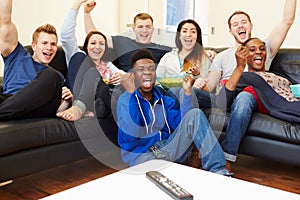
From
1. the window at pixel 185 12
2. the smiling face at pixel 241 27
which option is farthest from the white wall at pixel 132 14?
the smiling face at pixel 241 27

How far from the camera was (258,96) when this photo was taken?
2.02 metres

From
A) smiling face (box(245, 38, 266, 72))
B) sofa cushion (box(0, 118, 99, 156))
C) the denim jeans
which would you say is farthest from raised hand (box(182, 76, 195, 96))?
smiling face (box(245, 38, 266, 72))

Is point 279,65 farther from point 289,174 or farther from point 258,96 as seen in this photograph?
point 289,174

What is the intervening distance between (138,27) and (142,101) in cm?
96

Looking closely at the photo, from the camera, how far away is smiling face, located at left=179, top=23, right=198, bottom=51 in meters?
2.30

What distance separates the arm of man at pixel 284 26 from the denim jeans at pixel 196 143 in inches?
38.7

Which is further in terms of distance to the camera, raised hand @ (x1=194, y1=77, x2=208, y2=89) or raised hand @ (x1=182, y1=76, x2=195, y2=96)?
raised hand @ (x1=194, y1=77, x2=208, y2=89)

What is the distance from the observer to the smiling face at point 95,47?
2.24 metres

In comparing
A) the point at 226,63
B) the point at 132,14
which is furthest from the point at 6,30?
the point at 132,14

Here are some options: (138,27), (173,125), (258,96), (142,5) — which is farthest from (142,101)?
(142,5)

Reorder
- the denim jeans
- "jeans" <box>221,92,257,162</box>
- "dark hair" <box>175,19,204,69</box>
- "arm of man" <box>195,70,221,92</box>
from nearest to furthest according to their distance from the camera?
the denim jeans < "jeans" <box>221,92,257,162</box> < "arm of man" <box>195,70,221,92</box> < "dark hair" <box>175,19,204,69</box>

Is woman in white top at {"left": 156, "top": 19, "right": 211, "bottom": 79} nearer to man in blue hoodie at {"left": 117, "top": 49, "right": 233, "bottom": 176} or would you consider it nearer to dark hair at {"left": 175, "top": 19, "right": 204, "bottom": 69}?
dark hair at {"left": 175, "top": 19, "right": 204, "bottom": 69}

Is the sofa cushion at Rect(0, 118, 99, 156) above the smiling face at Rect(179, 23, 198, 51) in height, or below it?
below

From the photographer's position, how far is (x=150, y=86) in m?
1.76
